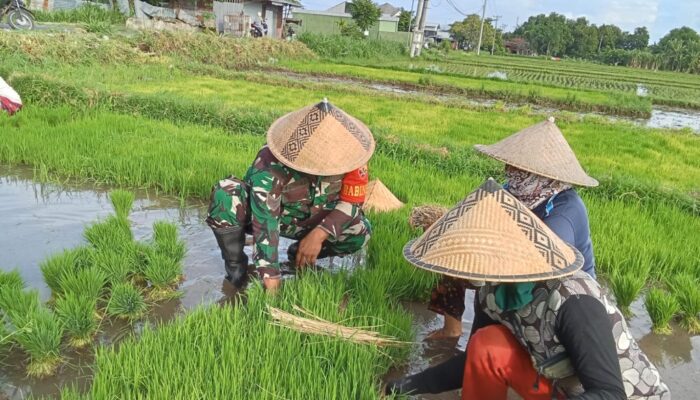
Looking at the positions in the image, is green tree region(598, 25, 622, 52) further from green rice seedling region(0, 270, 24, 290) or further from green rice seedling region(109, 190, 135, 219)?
green rice seedling region(0, 270, 24, 290)

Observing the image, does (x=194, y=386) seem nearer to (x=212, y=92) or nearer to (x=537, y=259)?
(x=537, y=259)

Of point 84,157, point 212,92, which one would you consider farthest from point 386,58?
point 84,157

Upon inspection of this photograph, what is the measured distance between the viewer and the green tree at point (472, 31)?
59.4 metres

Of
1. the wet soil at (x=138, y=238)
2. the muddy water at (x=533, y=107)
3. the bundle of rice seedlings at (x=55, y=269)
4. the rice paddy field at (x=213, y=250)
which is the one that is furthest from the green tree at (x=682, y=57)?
the bundle of rice seedlings at (x=55, y=269)

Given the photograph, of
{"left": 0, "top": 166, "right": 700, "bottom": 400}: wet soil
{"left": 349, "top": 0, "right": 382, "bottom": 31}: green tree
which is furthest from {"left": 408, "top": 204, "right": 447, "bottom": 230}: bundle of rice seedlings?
{"left": 349, "top": 0, "right": 382, "bottom": 31}: green tree

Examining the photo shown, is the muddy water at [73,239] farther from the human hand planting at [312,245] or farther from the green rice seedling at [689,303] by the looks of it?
the green rice seedling at [689,303]

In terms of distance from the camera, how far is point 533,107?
12.8 meters

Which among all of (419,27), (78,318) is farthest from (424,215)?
(419,27)

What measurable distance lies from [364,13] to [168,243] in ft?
107

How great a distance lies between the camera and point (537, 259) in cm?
151

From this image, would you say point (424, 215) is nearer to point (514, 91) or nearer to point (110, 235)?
point (110, 235)

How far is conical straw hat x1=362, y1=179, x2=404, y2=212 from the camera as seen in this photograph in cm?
387

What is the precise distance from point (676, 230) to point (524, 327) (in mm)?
2856

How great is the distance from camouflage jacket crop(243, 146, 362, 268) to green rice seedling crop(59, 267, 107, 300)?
734 mm
